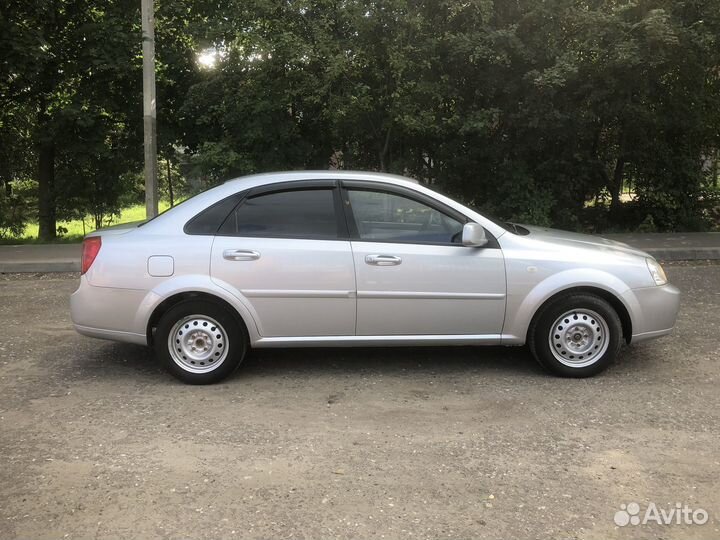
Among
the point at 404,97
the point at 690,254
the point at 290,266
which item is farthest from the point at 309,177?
the point at 690,254

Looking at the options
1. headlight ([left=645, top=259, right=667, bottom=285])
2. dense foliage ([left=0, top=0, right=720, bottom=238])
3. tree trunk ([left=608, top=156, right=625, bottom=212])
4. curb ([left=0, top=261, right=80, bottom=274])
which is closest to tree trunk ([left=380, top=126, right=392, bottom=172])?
dense foliage ([left=0, top=0, right=720, bottom=238])

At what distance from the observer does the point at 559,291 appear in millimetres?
4762

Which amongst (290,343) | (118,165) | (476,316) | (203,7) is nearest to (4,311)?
(290,343)

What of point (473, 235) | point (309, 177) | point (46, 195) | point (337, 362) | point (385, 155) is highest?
point (385, 155)

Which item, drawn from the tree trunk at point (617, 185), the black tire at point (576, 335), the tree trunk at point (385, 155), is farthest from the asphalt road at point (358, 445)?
the tree trunk at point (617, 185)

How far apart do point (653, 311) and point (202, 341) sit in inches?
135

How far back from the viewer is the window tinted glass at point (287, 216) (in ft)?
15.8

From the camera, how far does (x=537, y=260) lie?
479 centimetres

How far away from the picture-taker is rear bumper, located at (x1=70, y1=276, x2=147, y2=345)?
4.72 metres

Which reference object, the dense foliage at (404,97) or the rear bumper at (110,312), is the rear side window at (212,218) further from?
the dense foliage at (404,97)

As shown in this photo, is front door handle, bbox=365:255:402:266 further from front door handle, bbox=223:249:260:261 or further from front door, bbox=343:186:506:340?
front door handle, bbox=223:249:260:261

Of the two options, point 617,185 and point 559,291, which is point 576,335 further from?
point 617,185

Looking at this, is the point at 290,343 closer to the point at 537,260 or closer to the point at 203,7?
the point at 537,260

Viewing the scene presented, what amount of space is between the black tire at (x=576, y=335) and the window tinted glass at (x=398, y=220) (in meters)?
0.92
